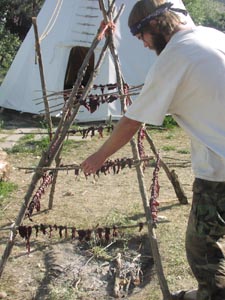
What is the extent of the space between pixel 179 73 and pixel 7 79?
8689 millimetres

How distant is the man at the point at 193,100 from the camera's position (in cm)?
256

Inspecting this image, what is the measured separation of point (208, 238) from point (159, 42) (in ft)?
3.55

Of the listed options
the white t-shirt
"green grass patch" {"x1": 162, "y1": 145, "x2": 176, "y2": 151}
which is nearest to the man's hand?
the white t-shirt

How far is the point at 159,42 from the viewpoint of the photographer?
2680 millimetres

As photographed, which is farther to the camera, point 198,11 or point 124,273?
point 198,11

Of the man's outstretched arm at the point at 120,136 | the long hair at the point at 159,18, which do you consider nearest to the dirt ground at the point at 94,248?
the man's outstretched arm at the point at 120,136

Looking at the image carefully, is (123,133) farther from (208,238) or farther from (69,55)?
(69,55)

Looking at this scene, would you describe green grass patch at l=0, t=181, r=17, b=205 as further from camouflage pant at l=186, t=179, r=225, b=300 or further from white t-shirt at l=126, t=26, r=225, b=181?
white t-shirt at l=126, t=26, r=225, b=181

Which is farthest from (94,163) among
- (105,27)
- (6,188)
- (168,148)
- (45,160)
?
(168,148)

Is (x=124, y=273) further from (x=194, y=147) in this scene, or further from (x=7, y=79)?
(x=7, y=79)

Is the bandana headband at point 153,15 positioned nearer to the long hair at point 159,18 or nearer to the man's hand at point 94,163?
the long hair at point 159,18

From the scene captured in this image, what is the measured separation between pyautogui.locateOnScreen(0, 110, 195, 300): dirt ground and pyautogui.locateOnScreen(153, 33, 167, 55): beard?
153cm

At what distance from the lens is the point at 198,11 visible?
21.5m

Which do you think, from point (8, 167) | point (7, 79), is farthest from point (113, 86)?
point (7, 79)
